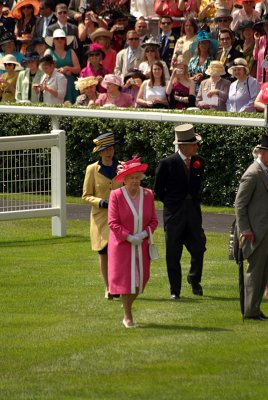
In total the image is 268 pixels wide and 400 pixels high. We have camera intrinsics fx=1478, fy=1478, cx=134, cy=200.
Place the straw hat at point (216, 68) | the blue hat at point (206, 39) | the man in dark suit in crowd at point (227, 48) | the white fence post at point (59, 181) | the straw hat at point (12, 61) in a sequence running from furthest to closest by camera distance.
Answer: the straw hat at point (12, 61), the blue hat at point (206, 39), the man in dark suit in crowd at point (227, 48), the straw hat at point (216, 68), the white fence post at point (59, 181)

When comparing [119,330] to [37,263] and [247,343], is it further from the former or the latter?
[37,263]

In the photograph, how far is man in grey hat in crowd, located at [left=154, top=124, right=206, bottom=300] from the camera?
1472 centimetres

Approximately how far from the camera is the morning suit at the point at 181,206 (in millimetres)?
14727

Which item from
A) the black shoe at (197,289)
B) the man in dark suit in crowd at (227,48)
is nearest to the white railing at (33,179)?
the man in dark suit in crowd at (227,48)

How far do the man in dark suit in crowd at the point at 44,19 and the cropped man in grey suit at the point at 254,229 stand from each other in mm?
14386

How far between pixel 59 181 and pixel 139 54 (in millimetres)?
→ 5585

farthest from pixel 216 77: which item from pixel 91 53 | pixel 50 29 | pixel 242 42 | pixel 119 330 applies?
pixel 119 330

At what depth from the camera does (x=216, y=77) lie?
21750 millimetres

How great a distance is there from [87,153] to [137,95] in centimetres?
147

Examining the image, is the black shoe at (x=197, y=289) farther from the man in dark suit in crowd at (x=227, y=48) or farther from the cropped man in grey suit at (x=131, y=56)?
the cropped man in grey suit at (x=131, y=56)

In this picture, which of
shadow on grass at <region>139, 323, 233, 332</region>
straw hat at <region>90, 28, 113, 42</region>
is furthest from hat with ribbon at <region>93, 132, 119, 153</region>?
straw hat at <region>90, 28, 113, 42</region>

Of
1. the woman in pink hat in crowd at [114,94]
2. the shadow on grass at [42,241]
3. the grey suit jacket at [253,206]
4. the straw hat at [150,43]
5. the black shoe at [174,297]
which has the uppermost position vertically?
the straw hat at [150,43]

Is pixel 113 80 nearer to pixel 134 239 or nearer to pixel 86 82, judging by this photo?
pixel 86 82

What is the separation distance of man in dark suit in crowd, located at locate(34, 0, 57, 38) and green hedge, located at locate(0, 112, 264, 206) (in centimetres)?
478
